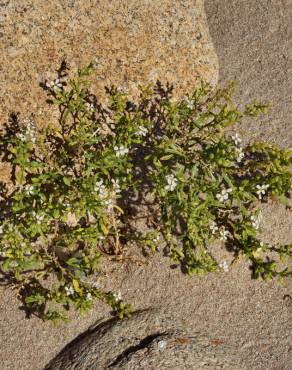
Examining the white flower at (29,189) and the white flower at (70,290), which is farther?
the white flower at (70,290)

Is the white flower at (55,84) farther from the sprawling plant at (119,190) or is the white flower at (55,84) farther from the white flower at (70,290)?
the white flower at (70,290)

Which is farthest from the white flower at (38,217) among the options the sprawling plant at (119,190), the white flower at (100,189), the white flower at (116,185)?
the white flower at (116,185)

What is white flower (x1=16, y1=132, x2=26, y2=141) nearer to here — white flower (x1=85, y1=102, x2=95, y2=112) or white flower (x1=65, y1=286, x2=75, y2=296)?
white flower (x1=85, y1=102, x2=95, y2=112)

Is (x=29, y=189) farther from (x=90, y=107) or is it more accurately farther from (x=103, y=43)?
(x=103, y=43)

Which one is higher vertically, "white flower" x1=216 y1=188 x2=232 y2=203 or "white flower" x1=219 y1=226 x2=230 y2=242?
"white flower" x1=216 y1=188 x2=232 y2=203

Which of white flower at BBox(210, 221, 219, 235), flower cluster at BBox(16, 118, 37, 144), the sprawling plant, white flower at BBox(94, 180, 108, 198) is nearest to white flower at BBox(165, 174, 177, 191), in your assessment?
the sprawling plant

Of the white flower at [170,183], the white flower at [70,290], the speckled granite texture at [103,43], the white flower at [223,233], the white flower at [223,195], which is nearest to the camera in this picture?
the white flower at [170,183]
